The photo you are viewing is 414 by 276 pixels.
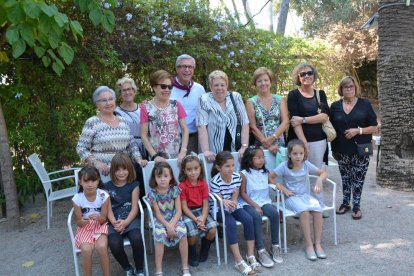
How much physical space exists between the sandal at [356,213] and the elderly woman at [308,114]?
2.57 ft

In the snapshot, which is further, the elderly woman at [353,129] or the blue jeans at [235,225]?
the elderly woman at [353,129]

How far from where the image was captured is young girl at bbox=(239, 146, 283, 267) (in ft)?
12.3

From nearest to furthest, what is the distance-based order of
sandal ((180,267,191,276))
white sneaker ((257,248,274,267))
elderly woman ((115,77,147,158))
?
sandal ((180,267,191,276))
white sneaker ((257,248,274,267))
elderly woman ((115,77,147,158))

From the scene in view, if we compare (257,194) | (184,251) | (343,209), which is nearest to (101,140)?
(184,251)

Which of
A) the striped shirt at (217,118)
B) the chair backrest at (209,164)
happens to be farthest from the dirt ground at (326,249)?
the striped shirt at (217,118)

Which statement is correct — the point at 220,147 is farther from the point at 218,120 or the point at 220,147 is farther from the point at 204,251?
the point at 204,251

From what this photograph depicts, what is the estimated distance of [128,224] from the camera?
351 cm

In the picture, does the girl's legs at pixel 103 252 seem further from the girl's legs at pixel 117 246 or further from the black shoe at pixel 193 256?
A: the black shoe at pixel 193 256

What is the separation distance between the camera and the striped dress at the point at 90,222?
334 centimetres

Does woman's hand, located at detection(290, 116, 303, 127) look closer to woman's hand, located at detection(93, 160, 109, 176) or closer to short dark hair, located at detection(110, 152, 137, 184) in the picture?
short dark hair, located at detection(110, 152, 137, 184)

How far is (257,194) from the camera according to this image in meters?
4.02

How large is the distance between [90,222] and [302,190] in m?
2.13

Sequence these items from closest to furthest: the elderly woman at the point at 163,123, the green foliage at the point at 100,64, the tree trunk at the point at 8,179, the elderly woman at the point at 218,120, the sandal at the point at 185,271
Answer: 1. the sandal at the point at 185,271
2. the elderly woman at the point at 163,123
3. the elderly woman at the point at 218,120
4. the tree trunk at the point at 8,179
5. the green foliage at the point at 100,64

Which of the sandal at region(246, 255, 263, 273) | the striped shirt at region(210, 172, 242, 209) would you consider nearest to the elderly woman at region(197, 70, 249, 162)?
the striped shirt at region(210, 172, 242, 209)
